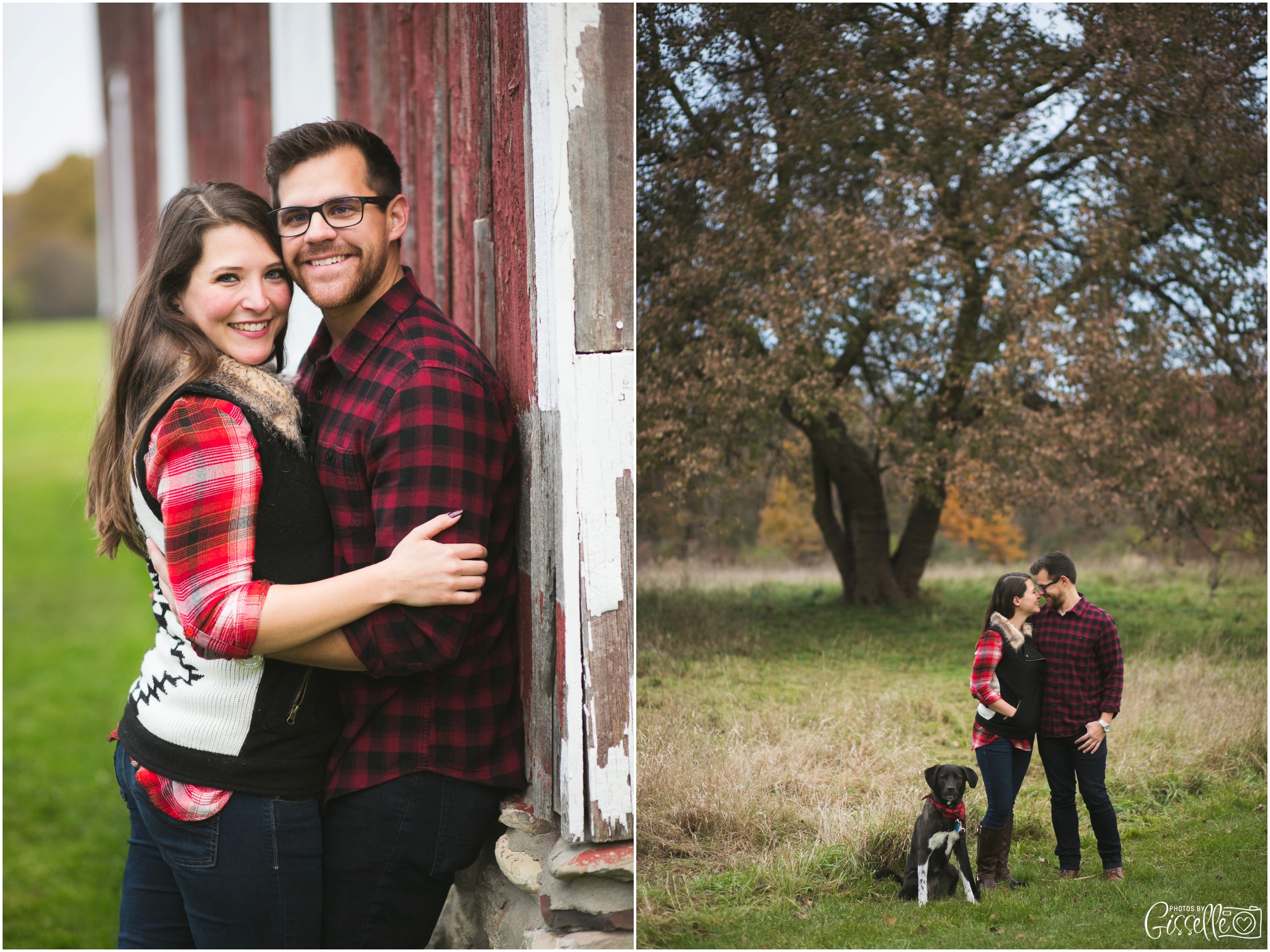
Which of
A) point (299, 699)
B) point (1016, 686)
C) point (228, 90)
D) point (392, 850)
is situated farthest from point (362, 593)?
point (228, 90)

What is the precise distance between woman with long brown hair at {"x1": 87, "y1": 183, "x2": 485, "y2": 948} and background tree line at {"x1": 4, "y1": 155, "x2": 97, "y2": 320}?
16844 millimetres

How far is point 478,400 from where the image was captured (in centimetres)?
203

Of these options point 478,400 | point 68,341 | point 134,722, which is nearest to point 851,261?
point 478,400

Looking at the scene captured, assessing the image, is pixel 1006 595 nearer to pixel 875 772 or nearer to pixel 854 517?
pixel 854 517

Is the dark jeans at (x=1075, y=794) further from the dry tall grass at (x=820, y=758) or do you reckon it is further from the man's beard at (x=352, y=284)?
the man's beard at (x=352, y=284)

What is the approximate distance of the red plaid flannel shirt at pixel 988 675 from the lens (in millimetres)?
2219

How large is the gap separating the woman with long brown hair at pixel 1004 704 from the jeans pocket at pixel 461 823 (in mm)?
1218

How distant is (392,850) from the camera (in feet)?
6.95

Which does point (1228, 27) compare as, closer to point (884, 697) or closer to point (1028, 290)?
point (1028, 290)

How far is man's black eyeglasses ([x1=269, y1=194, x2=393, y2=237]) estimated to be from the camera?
2150 millimetres

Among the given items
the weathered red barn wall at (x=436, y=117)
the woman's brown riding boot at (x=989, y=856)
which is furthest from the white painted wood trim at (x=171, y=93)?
the woman's brown riding boot at (x=989, y=856)

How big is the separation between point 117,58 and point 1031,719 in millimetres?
14649

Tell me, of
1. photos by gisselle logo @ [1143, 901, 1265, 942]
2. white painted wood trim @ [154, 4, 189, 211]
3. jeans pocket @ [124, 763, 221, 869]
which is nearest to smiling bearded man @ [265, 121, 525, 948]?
jeans pocket @ [124, 763, 221, 869]

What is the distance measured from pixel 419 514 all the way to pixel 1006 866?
1634mm
